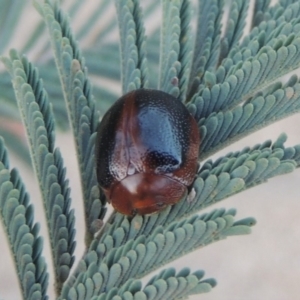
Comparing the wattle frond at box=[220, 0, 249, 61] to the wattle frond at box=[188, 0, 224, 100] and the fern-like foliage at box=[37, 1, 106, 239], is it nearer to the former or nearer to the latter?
the wattle frond at box=[188, 0, 224, 100]

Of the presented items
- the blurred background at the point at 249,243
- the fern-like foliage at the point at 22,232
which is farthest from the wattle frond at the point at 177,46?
the blurred background at the point at 249,243

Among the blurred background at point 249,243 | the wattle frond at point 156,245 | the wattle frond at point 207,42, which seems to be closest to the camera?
the wattle frond at point 156,245

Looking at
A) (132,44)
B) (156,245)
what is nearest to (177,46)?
(132,44)

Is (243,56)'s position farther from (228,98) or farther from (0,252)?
(0,252)

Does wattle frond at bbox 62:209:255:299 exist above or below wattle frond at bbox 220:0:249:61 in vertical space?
below

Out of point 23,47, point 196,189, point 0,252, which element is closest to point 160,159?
point 196,189

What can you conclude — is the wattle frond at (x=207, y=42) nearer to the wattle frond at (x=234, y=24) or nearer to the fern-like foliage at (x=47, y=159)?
the wattle frond at (x=234, y=24)

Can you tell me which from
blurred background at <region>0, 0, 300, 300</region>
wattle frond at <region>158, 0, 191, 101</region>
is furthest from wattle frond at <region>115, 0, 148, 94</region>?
blurred background at <region>0, 0, 300, 300</region>

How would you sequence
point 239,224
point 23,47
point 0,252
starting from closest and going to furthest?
point 239,224, point 23,47, point 0,252
